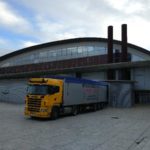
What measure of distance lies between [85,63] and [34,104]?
110ft

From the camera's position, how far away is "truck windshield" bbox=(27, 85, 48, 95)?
2348 centimetres

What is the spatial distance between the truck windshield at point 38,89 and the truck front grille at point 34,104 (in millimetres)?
574

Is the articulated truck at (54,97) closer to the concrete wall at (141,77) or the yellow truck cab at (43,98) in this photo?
the yellow truck cab at (43,98)

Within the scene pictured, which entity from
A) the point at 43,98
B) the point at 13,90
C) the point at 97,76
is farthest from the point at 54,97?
the point at 13,90

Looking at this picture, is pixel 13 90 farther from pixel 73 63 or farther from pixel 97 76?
pixel 97 76

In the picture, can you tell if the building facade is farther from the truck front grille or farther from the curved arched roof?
the truck front grille

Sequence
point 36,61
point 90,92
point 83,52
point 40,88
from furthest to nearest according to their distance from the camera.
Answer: point 36,61
point 83,52
point 90,92
point 40,88

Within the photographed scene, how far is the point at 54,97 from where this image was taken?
937 inches

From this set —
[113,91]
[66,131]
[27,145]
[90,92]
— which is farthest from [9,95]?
[27,145]

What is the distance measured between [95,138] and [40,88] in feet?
31.8

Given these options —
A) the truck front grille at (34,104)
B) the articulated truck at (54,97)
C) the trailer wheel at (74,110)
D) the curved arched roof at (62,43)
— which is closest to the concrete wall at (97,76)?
the curved arched roof at (62,43)

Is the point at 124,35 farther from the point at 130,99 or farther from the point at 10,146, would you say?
the point at 10,146

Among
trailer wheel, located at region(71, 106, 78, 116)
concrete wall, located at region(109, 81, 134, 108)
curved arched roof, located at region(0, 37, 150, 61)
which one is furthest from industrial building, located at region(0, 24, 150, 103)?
trailer wheel, located at region(71, 106, 78, 116)

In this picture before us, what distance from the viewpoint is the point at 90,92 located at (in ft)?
105
